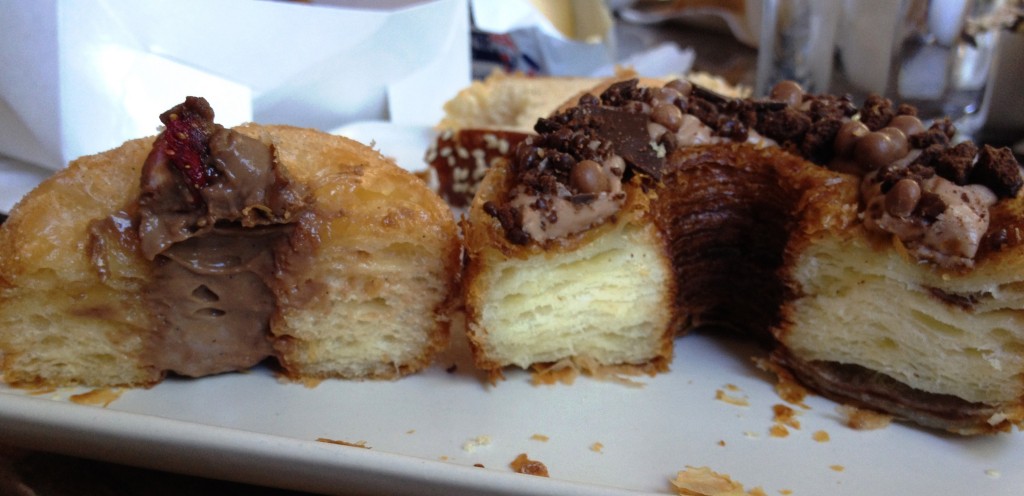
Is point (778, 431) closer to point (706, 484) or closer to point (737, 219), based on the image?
point (706, 484)

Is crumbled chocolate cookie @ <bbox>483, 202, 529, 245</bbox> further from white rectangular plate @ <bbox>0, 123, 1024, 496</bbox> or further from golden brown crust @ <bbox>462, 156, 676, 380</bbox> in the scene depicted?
white rectangular plate @ <bbox>0, 123, 1024, 496</bbox>

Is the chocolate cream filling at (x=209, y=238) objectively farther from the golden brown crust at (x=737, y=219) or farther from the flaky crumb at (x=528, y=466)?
the golden brown crust at (x=737, y=219)

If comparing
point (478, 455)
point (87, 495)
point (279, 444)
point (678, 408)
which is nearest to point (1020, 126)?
point (678, 408)

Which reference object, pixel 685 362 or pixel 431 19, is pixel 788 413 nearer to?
pixel 685 362

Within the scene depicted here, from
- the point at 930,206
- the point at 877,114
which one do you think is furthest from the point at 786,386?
the point at 877,114

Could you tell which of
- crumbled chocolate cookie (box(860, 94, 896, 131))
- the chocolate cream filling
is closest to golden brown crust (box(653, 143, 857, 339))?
crumbled chocolate cookie (box(860, 94, 896, 131))

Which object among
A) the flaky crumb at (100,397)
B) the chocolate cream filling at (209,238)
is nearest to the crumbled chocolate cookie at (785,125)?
the chocolate cream filling at (209,238)
